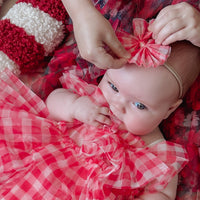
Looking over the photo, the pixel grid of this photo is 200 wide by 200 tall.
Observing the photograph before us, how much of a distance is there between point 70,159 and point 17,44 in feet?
1.44

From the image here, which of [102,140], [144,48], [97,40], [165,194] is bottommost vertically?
[165,194]

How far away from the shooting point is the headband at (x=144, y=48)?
74 centimetres

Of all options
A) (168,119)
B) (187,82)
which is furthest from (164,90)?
(168,119)

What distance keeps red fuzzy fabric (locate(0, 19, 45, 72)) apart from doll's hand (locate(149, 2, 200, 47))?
0.47 m

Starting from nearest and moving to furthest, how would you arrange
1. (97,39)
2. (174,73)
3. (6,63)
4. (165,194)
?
(97,39) < (174,73) < (165,194) < (6,63)

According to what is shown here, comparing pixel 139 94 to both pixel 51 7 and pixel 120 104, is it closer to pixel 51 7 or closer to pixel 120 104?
pixel 120 104

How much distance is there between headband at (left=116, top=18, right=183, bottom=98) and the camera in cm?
74

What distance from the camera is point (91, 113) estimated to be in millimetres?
928

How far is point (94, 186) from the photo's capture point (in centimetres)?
84

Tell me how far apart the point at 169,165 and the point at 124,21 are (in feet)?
1.48

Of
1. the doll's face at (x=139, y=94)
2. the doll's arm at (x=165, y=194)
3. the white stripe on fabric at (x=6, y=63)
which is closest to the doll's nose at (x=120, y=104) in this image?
the doll's face at (x=139, y=94)

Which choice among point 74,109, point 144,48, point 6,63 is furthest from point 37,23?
point 144,48

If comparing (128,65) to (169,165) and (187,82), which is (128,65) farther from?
(169,165)

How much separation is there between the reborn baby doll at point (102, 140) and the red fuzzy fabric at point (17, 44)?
2.9 inches
